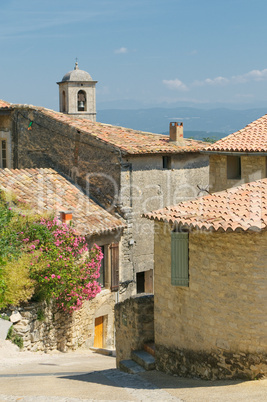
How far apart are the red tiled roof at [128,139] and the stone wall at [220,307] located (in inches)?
354

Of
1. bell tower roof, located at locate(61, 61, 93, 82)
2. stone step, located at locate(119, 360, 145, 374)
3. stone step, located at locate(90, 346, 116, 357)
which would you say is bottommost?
stone step, located at locate(90, 346, 116, 357)

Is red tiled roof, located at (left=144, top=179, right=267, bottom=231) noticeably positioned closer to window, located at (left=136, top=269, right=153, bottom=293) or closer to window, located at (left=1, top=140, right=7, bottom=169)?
window, located at (left=136, top=269, right=153, bottom=293)

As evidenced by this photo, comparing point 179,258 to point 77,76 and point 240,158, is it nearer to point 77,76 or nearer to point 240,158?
point 240,158

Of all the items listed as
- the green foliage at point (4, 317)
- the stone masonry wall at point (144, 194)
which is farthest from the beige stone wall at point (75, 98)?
the green foliage at point (4, 317)

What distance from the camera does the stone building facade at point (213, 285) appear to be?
9469 millimetres

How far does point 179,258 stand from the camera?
1064 cm

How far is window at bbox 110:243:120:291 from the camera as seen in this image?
19.4m

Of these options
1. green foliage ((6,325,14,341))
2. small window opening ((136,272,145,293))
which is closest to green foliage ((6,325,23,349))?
green foliage ((6,325,14,341))

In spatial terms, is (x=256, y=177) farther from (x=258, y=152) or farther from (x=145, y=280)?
(x=145, y=280)


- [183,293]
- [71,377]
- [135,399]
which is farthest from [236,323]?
[71,377]

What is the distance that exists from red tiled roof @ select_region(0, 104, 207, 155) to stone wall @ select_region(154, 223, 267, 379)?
9.00 meters

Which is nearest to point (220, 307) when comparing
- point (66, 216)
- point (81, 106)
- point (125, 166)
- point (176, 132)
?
point (66, 216)

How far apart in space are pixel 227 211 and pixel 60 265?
6.66 meters

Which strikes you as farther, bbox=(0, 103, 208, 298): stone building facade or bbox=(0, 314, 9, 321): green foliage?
bbox=(0, 103, 208, 298): stone building facade
